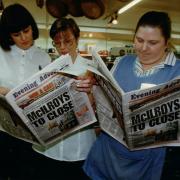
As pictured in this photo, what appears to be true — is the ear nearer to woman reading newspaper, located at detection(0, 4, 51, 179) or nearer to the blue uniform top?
the blue uniform top

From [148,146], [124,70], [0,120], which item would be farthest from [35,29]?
[148,146]

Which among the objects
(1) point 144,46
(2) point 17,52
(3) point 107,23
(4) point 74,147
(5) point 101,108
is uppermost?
(1) point 144,46

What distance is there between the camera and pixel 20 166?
199 cm

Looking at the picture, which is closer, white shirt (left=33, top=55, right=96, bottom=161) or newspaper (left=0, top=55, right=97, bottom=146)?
newspaper (left=0, top=55, right=97, bottom=146)

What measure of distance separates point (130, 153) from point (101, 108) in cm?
23

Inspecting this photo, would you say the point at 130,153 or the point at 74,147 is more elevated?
the point at 130,153

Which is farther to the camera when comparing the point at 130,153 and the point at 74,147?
the point at 74,147

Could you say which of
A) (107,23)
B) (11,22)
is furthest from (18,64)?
(107,23)

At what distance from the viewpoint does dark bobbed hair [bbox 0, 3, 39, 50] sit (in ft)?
5.40

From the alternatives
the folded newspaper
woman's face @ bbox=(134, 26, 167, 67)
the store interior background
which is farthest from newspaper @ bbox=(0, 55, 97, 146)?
the store interior background

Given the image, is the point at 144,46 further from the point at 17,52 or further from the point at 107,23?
the point at 107,23

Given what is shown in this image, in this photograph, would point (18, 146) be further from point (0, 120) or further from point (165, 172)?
point (165, 172)

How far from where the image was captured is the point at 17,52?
5.68 feet

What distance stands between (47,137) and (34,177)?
1.77 ft
